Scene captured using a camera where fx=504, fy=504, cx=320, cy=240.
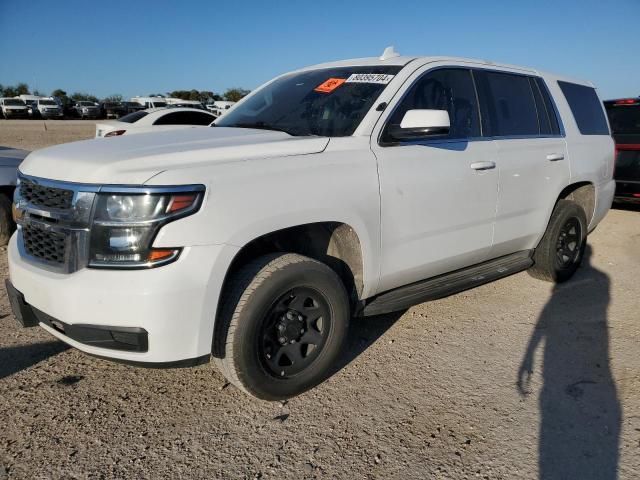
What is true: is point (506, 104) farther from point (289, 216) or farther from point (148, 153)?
point (148, 153)

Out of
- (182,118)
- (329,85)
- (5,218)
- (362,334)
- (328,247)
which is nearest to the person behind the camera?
(328,247)

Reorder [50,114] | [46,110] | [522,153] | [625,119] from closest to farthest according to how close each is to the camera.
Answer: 1. [522,153]
2. [625,119]
3. [46,110]
4. [50,114]

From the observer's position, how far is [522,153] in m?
3.93

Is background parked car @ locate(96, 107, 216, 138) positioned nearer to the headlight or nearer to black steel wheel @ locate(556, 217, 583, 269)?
black steel wheel @ locate(556, 217, 583, 269)

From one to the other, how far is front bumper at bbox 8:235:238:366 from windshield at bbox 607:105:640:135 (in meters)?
7.27

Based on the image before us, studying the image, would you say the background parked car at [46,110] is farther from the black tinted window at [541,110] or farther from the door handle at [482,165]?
the door handle at [482,165]

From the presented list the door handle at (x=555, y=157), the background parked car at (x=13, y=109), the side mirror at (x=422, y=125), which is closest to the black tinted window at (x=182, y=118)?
the door handle at (x=555, y=157)

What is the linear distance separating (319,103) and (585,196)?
3.08 metres

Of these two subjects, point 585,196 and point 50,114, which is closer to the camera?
point 585,196

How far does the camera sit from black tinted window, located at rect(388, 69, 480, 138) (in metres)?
3.34

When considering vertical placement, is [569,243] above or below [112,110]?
below

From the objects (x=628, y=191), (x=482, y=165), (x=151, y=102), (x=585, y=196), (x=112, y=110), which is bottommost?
(x=628, y=191)

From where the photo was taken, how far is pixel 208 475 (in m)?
2.27

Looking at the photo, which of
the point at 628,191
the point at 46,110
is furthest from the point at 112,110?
the point at 628,191
